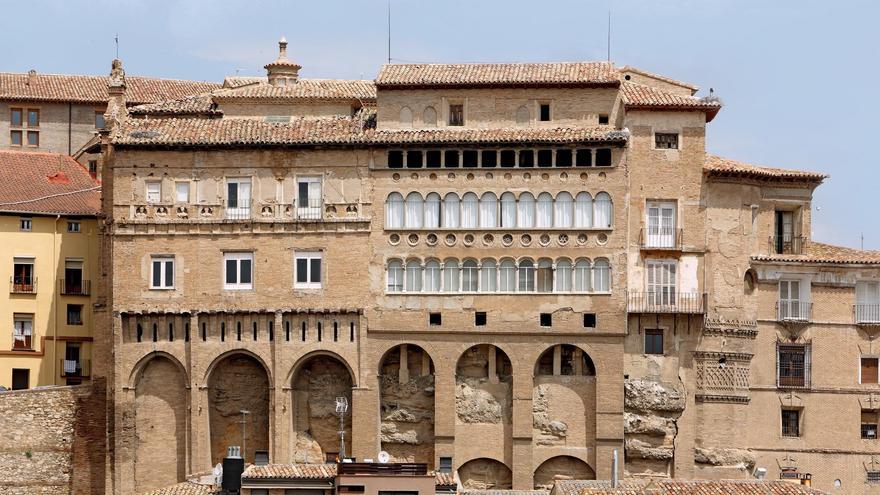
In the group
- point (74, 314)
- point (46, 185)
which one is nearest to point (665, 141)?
point (74, 314)

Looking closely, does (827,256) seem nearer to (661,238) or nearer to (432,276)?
(661,238)

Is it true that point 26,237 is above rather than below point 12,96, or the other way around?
below

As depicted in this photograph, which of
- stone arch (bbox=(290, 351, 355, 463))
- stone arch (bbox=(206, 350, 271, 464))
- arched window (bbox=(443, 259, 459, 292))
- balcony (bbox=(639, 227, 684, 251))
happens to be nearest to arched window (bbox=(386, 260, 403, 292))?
arched window (bbox=(443, 259, 459, 292))

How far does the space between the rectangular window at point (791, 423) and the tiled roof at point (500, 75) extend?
569 inches

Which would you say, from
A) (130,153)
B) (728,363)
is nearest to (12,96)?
(130,153)

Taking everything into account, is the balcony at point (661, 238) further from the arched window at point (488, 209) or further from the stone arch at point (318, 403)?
the stone arch at point (318, 403)

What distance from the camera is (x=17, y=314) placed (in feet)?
293

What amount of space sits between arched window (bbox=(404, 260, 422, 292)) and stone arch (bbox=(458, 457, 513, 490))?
6.75 metres

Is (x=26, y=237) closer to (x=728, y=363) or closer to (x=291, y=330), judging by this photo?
(x=291, y=330)

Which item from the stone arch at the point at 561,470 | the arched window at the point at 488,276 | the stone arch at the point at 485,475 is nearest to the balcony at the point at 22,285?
the arched window at the point at 488,276

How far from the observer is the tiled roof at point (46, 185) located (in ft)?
296

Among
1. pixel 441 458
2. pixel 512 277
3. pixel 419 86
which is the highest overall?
pixel 419 86

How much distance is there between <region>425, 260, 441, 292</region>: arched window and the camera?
81.9 m

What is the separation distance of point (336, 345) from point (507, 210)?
26.7 ft
